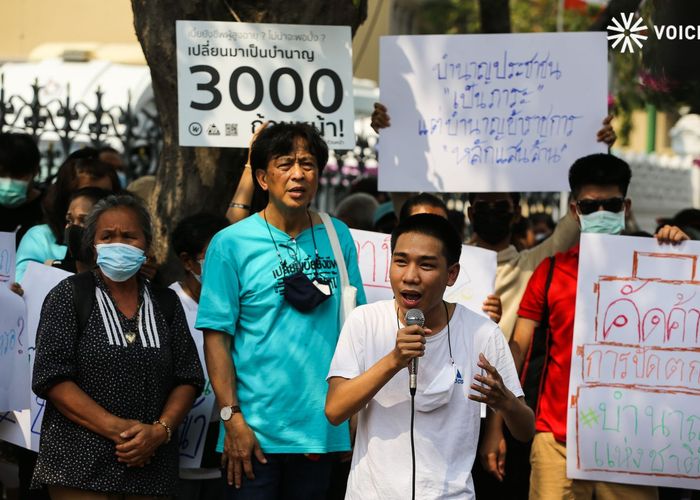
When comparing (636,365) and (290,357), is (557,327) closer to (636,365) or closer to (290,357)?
(636,365)

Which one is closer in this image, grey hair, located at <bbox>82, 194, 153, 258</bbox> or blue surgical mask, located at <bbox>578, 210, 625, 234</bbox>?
grey hair, located at <bbox>82, 194, 153, 258</bbox>

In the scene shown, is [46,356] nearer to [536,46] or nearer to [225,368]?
[225,368]

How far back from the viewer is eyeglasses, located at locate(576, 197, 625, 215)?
19.8 ft

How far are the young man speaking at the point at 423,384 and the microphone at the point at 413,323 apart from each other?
0.06m

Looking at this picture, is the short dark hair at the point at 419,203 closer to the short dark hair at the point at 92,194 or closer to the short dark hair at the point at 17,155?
the short dark hair at the point at 92,194

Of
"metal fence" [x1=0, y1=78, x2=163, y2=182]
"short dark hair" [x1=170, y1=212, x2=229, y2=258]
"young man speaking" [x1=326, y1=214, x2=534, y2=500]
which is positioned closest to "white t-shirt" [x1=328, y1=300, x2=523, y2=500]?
"young man speaking" [x1=326, y1=214, x2=534, y2=500]

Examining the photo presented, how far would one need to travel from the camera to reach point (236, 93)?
6.98 meters

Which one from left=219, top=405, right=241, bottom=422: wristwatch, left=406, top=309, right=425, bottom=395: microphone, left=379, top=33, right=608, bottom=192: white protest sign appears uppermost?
left=379, top=33, right=608, bottom=192: white protest sign

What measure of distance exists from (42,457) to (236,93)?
7.91 ft

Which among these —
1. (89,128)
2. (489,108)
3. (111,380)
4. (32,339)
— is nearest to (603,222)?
(489,108)

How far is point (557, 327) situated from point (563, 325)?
33 millimetres

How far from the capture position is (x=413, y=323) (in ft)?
14.3

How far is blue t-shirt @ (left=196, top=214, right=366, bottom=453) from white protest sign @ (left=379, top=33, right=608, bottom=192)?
1.75 m

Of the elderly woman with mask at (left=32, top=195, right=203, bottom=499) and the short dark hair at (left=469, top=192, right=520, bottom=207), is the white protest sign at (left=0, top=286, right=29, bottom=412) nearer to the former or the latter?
the elderly woman with mask at (left=32, top=195, right=203, bottom=499)
